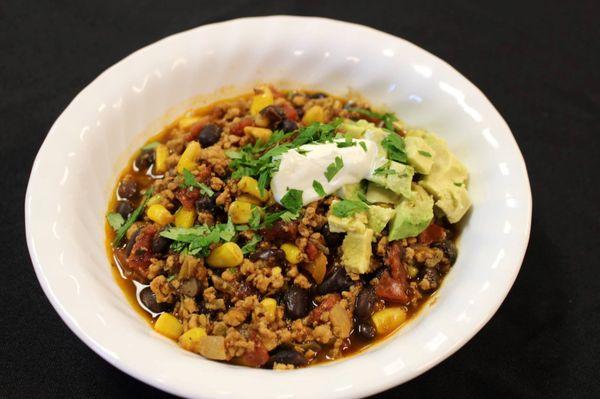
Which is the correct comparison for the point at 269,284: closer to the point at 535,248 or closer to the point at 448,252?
the point at 448,252

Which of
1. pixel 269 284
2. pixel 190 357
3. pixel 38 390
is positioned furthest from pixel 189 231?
pixel 38 390

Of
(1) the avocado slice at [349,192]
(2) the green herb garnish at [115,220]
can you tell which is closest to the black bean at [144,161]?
(2) the green herb garnish at [115,220]

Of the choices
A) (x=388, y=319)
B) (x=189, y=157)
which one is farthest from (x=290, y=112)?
(x=388, y=319)

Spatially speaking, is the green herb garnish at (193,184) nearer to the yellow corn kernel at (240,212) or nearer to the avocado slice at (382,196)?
the yellow corn kernel at (240,212)

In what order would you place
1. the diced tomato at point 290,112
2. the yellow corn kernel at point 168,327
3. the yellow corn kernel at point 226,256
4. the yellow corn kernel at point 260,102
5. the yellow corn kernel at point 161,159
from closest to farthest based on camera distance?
the yellow corn kernel at point 168,327, the yellow corn kernel at point 226,256, the yellow corn kernel at point 161,159, the diced tomato at point 290,112, the yellow corn kernel at point 260,102

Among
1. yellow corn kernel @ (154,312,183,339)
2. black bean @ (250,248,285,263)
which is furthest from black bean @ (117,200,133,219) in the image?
black bean @ (250,248,285,263)
